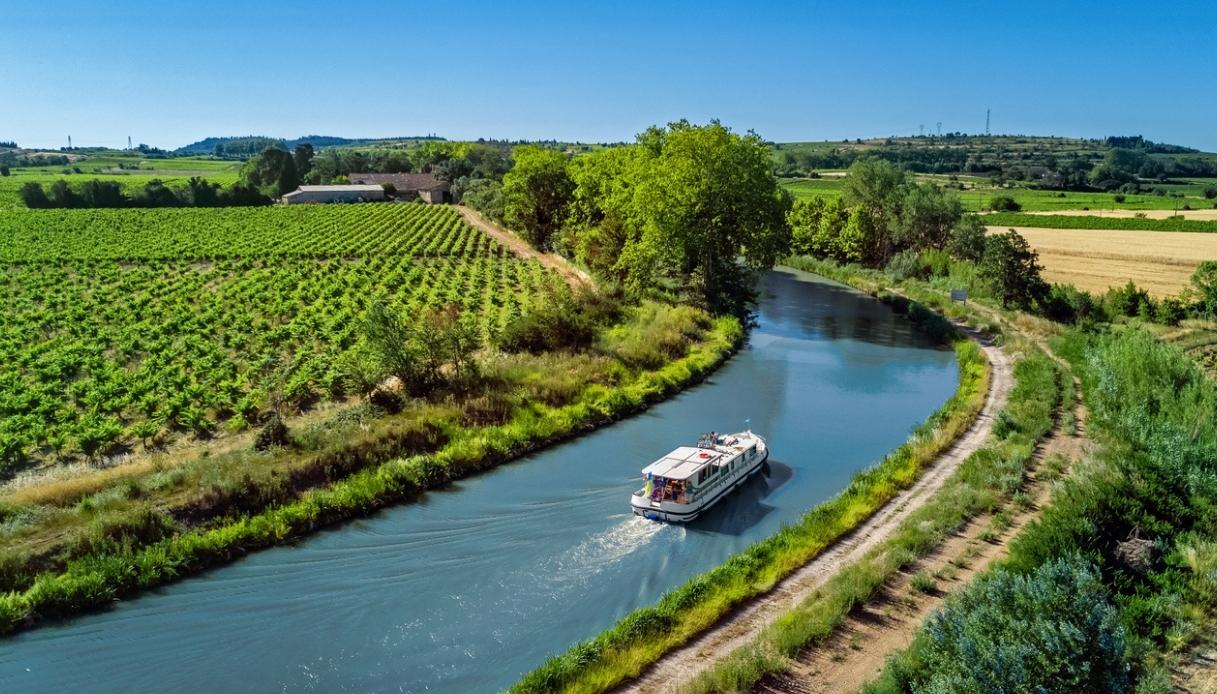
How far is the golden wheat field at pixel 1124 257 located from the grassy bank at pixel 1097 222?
2559mm

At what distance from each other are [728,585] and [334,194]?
379 feet

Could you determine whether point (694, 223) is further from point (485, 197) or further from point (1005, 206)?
point (1005, 206)

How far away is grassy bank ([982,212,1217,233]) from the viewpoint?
76.8m

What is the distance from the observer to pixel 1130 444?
22.0 m

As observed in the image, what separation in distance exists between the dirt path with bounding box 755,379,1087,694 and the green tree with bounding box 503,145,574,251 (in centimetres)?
5619

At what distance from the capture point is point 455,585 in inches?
739

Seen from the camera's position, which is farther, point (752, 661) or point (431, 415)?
point (431, 415)

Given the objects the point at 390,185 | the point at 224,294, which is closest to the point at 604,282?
the point at 224,294

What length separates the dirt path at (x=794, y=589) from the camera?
15.2 m

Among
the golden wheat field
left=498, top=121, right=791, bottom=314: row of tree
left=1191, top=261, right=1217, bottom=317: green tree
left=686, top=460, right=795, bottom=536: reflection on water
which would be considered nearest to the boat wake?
left=686, top=460, right=795, bottom=536: reflection on water

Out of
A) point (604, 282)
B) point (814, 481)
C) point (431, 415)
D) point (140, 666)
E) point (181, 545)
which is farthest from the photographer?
point (604, 282)

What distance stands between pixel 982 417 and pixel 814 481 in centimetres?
890

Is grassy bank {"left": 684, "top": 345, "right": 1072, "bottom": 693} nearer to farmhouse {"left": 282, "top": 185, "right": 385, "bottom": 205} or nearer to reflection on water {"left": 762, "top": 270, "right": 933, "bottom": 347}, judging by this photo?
reflection on water {"left": 762, "top": 270, "right": 933, "bottom": 347}

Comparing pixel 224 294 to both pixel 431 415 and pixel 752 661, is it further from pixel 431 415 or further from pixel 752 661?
pixel 752 661
